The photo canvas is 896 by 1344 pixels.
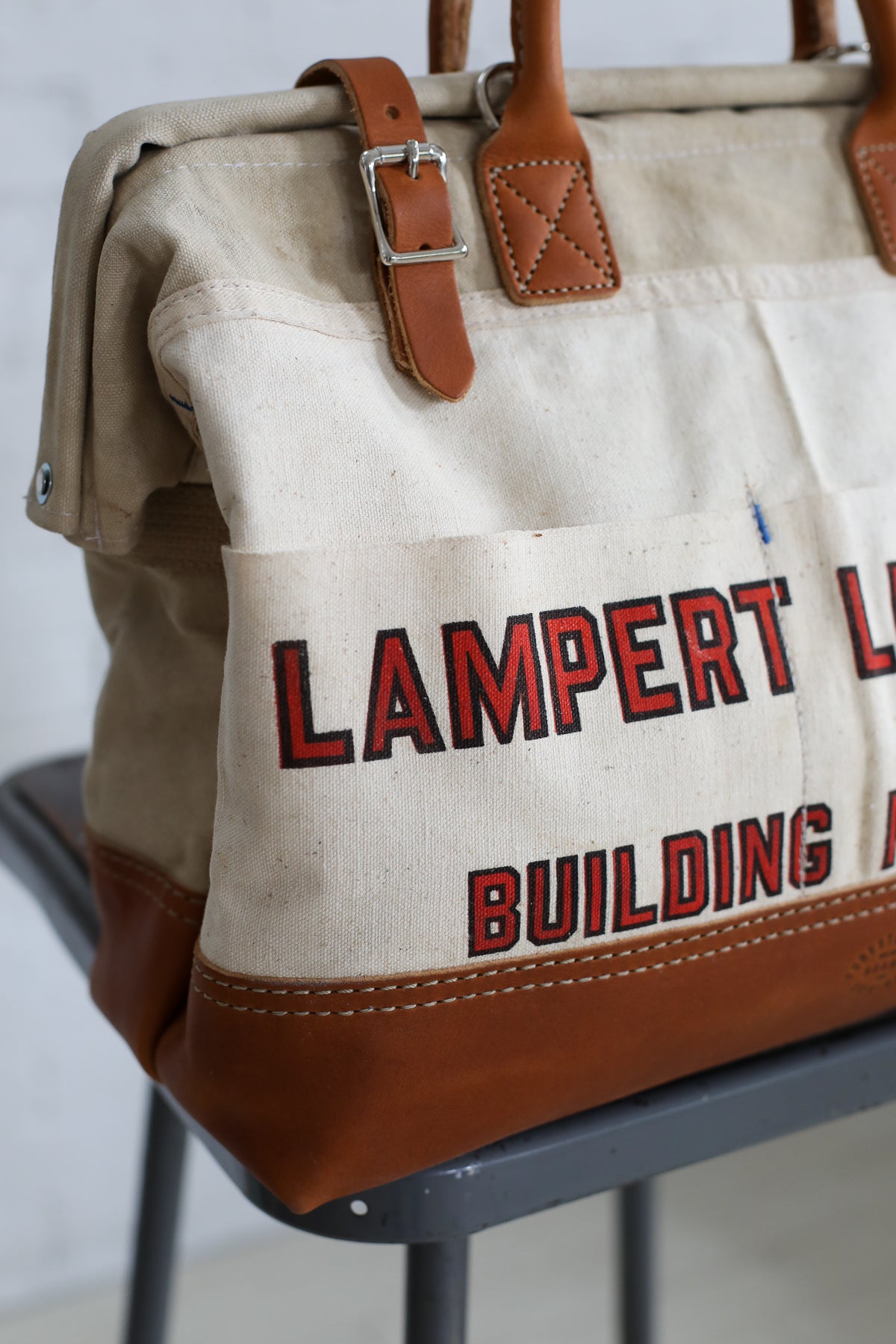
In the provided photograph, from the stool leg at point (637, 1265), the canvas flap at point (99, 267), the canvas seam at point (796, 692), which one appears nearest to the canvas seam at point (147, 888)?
the canvas flap at point (99, 267)

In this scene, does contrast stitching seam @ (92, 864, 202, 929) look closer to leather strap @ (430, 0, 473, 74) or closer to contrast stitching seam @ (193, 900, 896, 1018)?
contrast stitching seam @ (193, 900, 896, 1018)

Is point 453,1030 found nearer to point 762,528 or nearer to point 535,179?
point 762,528

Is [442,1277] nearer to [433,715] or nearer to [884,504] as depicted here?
[433,715]

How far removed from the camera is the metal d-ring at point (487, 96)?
0.54 meters

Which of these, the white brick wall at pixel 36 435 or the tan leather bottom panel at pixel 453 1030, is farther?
the white brick wall at pixel 36 435

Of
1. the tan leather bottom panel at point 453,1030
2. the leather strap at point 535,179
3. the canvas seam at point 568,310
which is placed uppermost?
the leather strap at point 535,179

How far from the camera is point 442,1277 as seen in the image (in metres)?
0.51

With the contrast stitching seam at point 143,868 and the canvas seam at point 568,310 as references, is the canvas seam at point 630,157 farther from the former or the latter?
the contrast stitching seam at point 143,868

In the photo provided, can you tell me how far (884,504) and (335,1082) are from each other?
35 cm

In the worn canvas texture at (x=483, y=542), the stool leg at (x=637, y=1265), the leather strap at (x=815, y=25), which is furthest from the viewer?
the stool leg at (x=637, y=1265)

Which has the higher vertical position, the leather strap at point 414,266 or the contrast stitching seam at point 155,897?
the leather strap at point 414,266

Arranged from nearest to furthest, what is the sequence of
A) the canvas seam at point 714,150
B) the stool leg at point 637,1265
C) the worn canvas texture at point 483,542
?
the worn canvas texture at point 483,542
the canvas seam at point 714,150
the stool leg at point 637,1265

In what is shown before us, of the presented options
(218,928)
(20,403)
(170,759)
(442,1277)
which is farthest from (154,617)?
(20,403)

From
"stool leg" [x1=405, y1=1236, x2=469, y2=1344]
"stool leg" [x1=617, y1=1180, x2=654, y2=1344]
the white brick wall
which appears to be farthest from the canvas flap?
"stool leg" [x1=617, y1=1180, x2=654, y2=1344]
